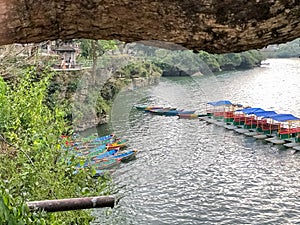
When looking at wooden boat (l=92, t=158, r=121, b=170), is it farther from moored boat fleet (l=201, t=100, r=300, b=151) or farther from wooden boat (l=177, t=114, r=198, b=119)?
wooden boat (l=177, t=114, r=198, b=119)

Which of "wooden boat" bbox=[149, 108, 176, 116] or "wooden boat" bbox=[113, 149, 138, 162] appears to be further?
"wooden boat" bbox=[149, 108, 176, 116]

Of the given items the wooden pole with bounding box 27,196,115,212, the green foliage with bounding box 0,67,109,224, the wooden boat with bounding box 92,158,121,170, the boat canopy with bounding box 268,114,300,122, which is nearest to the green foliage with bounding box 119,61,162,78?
the wooden boat with bounding box 92,158,121,170

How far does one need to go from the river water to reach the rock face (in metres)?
3.23

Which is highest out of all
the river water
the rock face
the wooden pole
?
the rock face

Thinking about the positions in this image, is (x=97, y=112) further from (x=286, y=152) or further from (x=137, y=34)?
(x=137, y=34)

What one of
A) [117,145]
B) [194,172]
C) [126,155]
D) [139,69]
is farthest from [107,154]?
[139,69]

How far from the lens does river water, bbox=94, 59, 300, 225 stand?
21.4 feet

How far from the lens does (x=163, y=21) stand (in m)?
0.66

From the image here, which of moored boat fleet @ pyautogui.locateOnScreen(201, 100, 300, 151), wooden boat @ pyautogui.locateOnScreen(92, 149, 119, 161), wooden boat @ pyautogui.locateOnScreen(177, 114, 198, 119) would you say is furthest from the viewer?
wooden boat @ pyautogui.locateOnScreen(177, 114, 198, 119)

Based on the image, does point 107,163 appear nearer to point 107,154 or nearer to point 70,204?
point 107,154

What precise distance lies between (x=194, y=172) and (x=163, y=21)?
26.4 ft

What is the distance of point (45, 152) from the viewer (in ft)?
11.1

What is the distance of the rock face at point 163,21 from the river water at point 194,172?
3.23m

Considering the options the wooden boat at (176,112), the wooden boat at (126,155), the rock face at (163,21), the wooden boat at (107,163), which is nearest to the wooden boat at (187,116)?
the wooden boat at (176,112)
